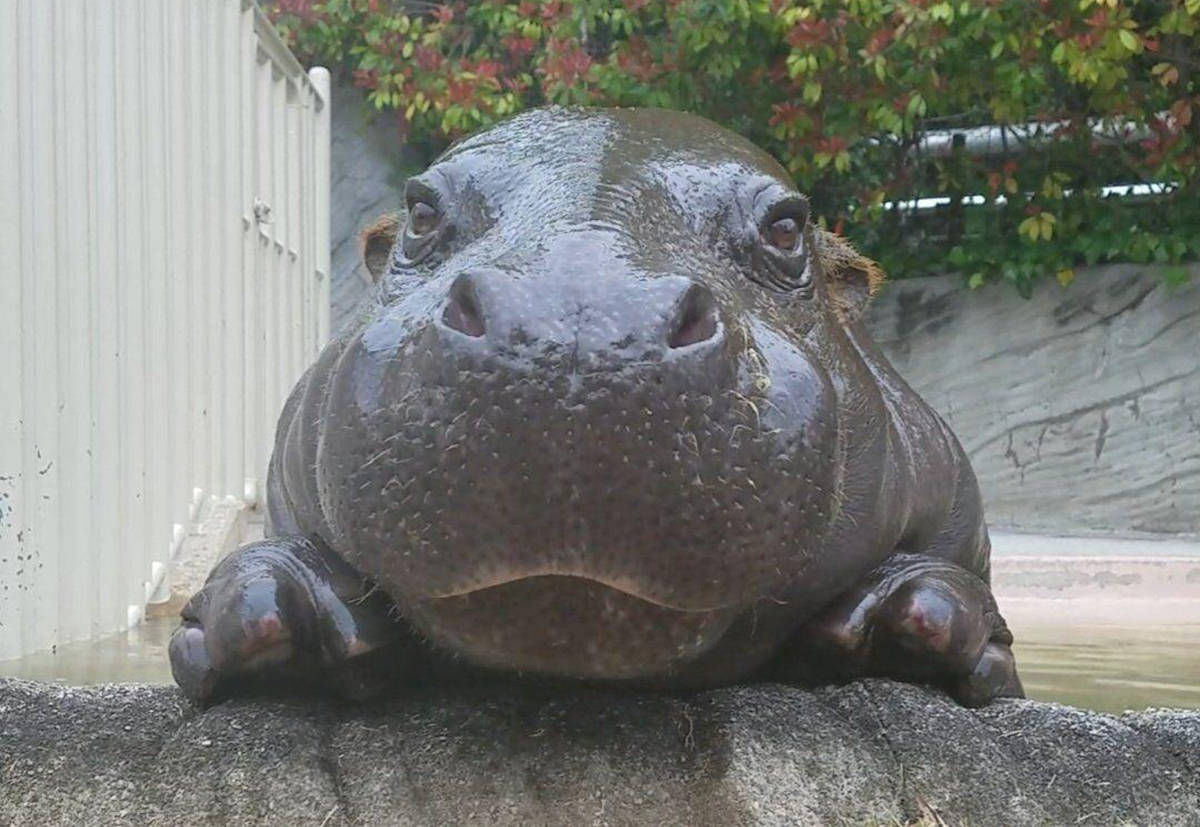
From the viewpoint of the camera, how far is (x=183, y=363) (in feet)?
15.4

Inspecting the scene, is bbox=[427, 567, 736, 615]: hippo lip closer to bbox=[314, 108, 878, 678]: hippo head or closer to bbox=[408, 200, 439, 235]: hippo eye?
bbox=[314, 108, 878, 678]: hippo head

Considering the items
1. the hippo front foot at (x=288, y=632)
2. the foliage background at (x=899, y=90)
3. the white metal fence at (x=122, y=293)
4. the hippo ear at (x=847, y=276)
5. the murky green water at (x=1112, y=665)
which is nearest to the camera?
the hippo front foot at (x=288, y=632)

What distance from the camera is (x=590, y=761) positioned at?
1581mm

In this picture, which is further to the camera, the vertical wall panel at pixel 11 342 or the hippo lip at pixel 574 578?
the vertical wall panel at pixel 11 342

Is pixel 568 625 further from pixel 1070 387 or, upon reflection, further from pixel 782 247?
pixel 1070 387

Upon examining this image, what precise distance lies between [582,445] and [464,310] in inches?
6.3

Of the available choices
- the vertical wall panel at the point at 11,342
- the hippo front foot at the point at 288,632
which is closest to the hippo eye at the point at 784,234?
the hippo front foot at the point at 288,632

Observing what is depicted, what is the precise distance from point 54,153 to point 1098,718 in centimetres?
270

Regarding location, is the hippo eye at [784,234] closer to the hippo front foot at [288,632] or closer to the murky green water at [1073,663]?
the hippo front foot at [288,632]

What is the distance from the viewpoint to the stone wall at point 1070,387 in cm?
762

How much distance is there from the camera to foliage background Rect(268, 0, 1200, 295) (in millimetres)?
6992

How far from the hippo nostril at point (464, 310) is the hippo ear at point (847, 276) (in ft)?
2.86

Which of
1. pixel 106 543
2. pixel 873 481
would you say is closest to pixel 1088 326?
pixel 106 543

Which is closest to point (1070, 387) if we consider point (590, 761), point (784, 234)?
point (784, 234)
